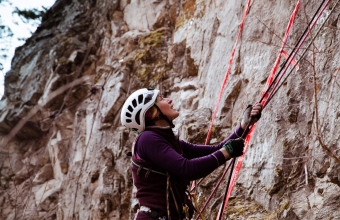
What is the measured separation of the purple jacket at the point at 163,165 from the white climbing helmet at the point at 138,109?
0.43ft

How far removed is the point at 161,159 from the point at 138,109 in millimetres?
630

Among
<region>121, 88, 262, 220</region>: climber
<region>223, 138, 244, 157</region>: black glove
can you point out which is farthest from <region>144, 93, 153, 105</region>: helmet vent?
<region>223, 138, 244, 157</region>: black glove

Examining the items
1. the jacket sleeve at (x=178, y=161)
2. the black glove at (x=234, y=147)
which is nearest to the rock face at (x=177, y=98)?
the black glove at (x=234, y=147)

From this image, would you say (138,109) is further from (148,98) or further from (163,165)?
(163,165)

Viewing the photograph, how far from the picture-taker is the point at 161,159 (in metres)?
3.48

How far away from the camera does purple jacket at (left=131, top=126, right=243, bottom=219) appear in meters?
3.44

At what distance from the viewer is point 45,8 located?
2097 centimetres

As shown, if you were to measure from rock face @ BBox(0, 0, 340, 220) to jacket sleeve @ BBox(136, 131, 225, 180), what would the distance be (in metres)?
0.72

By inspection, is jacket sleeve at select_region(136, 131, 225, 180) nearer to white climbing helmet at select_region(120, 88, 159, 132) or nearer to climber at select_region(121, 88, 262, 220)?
climber at select_region(121, 88, 262, 220)

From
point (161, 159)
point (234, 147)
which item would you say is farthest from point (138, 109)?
point (234, 147)

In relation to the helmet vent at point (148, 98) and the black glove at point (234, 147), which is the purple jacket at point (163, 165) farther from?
the helmet vent at point (148, 98)

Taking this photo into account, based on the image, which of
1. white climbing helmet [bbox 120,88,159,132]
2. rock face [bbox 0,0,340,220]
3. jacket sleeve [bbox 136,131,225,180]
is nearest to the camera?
jacket sleeve [bbox 136,131,225,180]

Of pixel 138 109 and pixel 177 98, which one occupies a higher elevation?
pixel 138 109

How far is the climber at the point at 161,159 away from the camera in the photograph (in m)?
3.46
